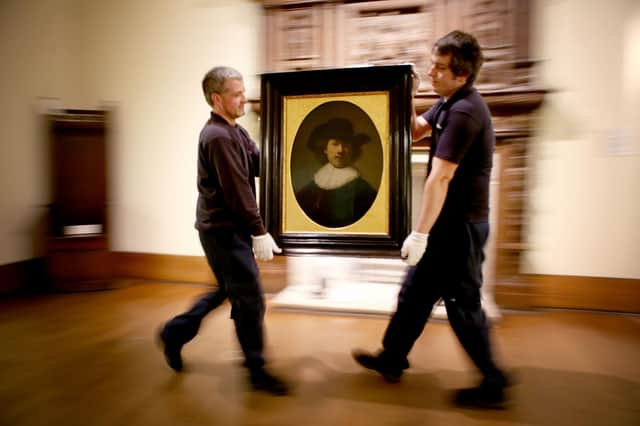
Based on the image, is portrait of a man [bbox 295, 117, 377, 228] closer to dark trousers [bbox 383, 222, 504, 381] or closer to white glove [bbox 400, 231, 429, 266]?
white glove [bbox 400, 231, 429, 266]

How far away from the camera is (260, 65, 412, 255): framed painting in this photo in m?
1.69

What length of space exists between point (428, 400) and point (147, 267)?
9.02 ft

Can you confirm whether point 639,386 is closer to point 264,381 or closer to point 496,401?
point 496,401

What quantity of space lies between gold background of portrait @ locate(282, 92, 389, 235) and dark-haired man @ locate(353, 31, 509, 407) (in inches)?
5.9

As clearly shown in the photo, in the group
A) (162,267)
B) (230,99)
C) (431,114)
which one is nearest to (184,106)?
(162,267)

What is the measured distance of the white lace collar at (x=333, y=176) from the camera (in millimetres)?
1742

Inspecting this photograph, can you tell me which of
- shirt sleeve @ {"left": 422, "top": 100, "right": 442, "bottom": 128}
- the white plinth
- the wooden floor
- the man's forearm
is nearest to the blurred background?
the wooden floor

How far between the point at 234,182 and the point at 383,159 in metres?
0.59

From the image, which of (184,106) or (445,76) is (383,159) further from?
(184,106)

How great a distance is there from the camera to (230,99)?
1795 millimetres

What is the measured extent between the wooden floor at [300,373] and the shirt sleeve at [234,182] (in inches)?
29.2

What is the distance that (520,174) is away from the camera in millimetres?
2879

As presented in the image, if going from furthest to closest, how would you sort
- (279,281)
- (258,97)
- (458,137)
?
(279,281) → (258,97) → (458,137)

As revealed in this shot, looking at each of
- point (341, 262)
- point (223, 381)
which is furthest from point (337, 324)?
point (223, 381)
